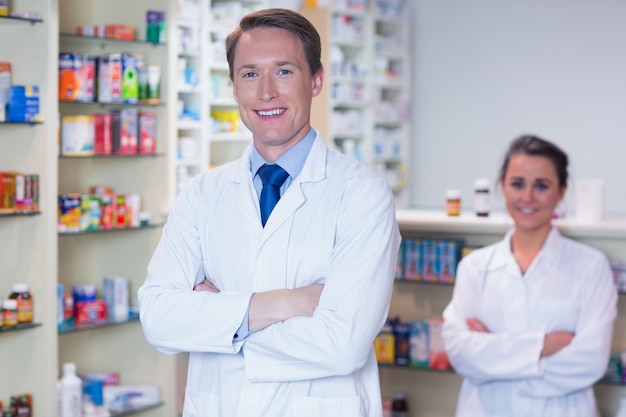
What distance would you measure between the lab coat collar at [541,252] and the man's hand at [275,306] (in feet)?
5.15

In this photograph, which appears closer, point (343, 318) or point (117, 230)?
point (343, 318)

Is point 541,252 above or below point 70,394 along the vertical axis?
above

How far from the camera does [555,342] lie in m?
3.48

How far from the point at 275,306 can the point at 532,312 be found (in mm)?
A: 1613

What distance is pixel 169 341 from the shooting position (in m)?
2.28

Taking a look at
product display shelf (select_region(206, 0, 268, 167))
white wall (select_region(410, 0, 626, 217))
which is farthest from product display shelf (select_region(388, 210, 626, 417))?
white wall (select_region(410, 0, 626, 217))

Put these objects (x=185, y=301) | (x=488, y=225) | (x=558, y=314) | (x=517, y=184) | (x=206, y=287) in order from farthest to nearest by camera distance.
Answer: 1. (x=488, y=225)
2. (x=517, y=184)
3. (x=558, y=314)
4. (x=206, y=287)
5. (x=185, y=301)

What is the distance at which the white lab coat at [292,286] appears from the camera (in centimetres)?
218

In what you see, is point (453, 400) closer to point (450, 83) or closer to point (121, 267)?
point (121, 267)

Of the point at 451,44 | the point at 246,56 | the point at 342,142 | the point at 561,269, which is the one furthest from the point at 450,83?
the point at 246,56

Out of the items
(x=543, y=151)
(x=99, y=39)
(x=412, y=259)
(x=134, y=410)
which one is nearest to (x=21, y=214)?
(x=99, y=39)

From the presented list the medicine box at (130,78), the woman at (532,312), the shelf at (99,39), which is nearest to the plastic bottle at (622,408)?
the woman at (532,312)

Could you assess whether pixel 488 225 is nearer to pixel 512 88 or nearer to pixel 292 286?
pixel 292 286

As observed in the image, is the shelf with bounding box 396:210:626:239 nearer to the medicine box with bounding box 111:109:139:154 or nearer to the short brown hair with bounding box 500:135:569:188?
the short brown hair with bounding box 500:135:569:188
